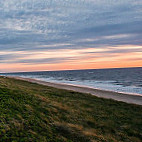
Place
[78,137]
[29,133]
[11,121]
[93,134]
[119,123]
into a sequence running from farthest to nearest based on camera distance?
[119,123] < [93,134] < [78,137] < [11,121] < [29,133]

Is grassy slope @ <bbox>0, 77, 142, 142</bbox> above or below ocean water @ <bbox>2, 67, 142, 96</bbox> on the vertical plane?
above

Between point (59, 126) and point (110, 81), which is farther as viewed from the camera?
point (110, 81)

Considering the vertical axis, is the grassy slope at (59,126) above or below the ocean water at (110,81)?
above

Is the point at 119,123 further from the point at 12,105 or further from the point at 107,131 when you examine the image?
the point at 12,105

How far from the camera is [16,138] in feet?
21.8

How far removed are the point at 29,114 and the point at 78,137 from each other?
10.2 feet

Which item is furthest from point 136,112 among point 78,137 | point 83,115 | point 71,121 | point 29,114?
point 29,114

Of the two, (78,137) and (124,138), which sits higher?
(78,137)

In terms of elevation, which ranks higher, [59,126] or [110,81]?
[59,126]

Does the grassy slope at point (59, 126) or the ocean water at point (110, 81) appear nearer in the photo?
the grassy slope at point (59, 126)

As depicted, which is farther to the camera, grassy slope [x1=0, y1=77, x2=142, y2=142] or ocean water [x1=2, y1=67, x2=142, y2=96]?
ocean water [x1=2, y1=67, x2=142, y2=96]

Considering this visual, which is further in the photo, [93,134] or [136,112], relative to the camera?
[136,112]

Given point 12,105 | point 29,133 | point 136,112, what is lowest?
point 136,112

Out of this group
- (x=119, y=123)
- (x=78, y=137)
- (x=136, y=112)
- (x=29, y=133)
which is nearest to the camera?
(x=29, y=133)
